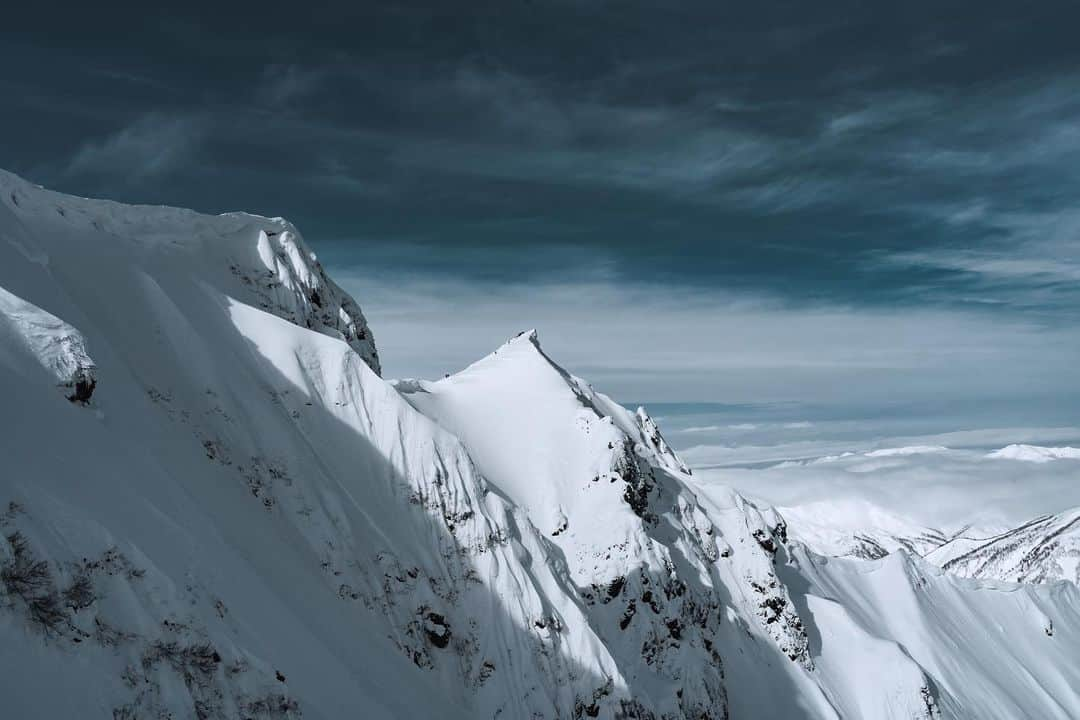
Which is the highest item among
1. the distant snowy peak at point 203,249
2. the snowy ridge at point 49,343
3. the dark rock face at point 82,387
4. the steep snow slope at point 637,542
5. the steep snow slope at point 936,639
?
the distant snowy peak at point 203,249

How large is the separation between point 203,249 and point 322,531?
99.8 ft

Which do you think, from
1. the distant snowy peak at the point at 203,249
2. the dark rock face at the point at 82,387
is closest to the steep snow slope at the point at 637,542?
the distant snowy peak at the point at 203,249

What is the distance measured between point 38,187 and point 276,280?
19808mm

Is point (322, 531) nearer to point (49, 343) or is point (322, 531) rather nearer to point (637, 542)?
point (49, 343)

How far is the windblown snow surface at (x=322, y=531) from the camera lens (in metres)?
24.2

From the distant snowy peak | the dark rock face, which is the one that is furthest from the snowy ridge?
the distant snowy peak

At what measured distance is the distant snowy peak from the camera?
163 feet

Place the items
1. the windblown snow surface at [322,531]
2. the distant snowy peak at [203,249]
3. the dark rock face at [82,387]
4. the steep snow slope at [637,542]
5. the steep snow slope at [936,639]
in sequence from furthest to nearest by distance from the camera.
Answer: the steep snow slope at [936,639] → the steep snow slope at [637,542] → the distant snowy peak at [203,249] → the dark rock face at [82,387] → the windblown snow surface at [322,531]

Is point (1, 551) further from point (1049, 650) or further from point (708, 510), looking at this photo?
point (1049, 650)

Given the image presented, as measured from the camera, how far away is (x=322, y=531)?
4875cm

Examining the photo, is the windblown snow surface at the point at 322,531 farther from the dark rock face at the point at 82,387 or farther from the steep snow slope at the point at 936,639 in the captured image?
the steep snow slope at the point at 936,639

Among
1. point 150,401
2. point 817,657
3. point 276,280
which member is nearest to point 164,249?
point 276,280

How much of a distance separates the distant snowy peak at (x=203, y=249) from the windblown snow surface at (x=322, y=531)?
35 cm

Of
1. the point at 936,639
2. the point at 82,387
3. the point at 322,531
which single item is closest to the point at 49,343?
the point at 82,387
